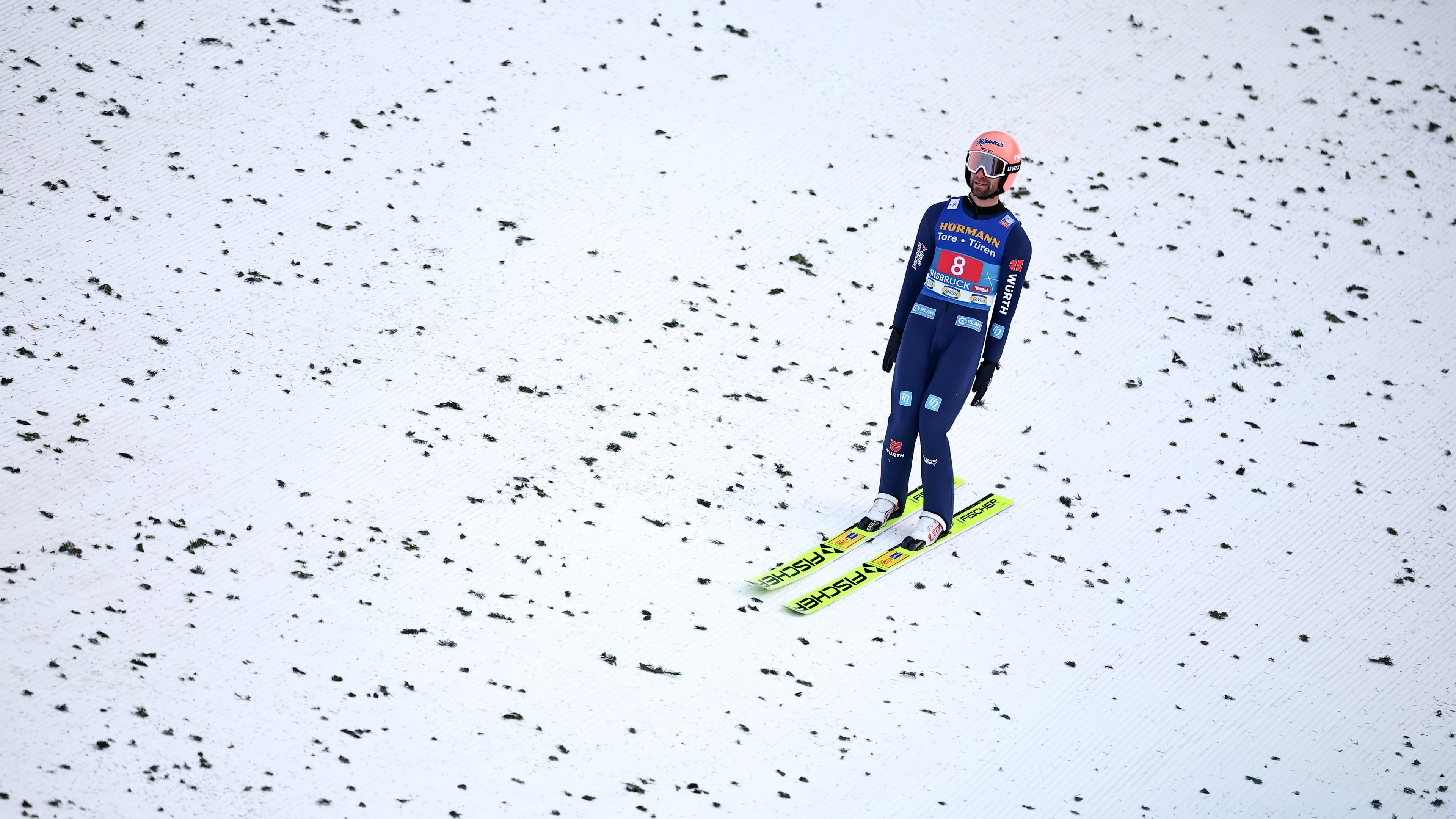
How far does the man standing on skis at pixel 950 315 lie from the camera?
5496 mm

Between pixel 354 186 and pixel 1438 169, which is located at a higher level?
pixel 1438 169

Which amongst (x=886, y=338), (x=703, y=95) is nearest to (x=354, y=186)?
(x=703, y=95)

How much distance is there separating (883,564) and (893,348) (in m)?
1.02

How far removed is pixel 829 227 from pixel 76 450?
457cm

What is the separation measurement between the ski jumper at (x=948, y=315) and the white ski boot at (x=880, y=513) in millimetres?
207

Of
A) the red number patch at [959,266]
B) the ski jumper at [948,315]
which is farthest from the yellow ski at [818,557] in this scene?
the red number patch at [959,266]

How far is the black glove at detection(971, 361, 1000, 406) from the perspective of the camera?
5.61m

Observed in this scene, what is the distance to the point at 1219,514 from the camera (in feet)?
20.9

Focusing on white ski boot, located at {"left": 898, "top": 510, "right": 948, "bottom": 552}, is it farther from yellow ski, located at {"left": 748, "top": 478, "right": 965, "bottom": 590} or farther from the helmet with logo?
the helmet with logo

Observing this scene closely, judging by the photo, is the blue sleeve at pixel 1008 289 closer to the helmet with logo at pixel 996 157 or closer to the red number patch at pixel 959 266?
the red number patch at pixel 959 266

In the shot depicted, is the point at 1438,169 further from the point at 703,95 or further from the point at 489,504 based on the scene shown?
the point at 489,504

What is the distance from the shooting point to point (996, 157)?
210 inches

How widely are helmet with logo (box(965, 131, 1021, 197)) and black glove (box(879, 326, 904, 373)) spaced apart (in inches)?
31.0

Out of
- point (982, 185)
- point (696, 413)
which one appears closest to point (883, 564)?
point (696, 413)
